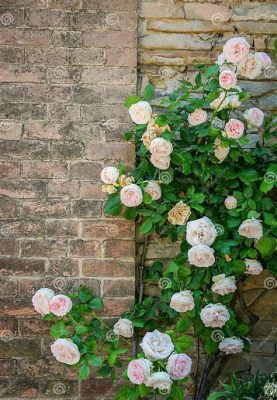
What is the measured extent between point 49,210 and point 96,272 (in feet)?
1.12

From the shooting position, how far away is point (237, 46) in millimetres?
2604

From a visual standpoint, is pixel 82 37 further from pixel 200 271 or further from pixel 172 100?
pixel 200 271

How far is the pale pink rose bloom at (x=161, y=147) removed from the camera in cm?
256

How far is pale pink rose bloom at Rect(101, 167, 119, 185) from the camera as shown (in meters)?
2.60

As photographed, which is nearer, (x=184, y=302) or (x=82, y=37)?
(x=184, y=302)

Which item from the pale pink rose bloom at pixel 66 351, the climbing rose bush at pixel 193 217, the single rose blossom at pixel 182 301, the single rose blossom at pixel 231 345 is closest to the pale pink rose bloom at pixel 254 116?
the climbing rose bush at pixel 193 217

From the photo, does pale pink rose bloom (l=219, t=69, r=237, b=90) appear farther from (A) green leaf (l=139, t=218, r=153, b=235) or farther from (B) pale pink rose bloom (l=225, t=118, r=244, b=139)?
(A) green leaf (l=139, t=218, r=153, b=235)

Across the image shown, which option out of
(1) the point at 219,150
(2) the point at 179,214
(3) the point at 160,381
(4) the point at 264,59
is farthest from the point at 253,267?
(4) the point at 264,59

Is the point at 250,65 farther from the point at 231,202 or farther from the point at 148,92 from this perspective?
the point at 231,202

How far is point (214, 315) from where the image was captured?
→ 2543mm

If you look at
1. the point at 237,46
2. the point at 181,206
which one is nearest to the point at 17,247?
the point at 181,206

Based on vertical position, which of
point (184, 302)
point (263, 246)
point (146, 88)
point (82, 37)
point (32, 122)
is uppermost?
point (82, 37)

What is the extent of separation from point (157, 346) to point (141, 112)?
954 mm

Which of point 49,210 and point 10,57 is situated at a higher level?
point 10,57
